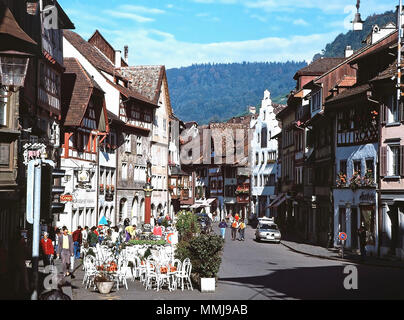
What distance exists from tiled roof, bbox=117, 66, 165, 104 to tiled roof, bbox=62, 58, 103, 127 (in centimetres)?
2463

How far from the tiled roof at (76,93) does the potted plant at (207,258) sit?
23.5 m

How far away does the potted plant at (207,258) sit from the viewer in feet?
70.5

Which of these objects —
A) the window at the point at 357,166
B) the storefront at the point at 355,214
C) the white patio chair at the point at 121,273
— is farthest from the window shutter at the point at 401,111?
the white patio chair at the point at 121,273

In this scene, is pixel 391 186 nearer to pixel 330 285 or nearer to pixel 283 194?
pixel 330 285

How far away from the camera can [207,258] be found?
21.9 m

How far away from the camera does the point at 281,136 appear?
255ft

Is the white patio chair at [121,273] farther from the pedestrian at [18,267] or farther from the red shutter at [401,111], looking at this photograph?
the red shutter at [401,111]

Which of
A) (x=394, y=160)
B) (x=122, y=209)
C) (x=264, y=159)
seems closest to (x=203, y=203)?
(x=264, y=159)

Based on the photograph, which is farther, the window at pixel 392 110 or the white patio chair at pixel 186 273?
the window at pixel 392 110

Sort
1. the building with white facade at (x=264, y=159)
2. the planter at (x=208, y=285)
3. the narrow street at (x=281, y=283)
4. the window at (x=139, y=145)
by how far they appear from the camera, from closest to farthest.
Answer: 1. the narrow street at (x=281, y=283)
2. the planter at (x=208, y=285)
3. the window at (x=139, y=145)
4. the building with white facade at (x=264, y=159)

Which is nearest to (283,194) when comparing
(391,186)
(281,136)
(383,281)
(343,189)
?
(281,136)

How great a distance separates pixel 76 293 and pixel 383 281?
37.8ft

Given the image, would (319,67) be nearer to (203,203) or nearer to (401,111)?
(401,111)

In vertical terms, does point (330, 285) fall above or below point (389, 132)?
below
